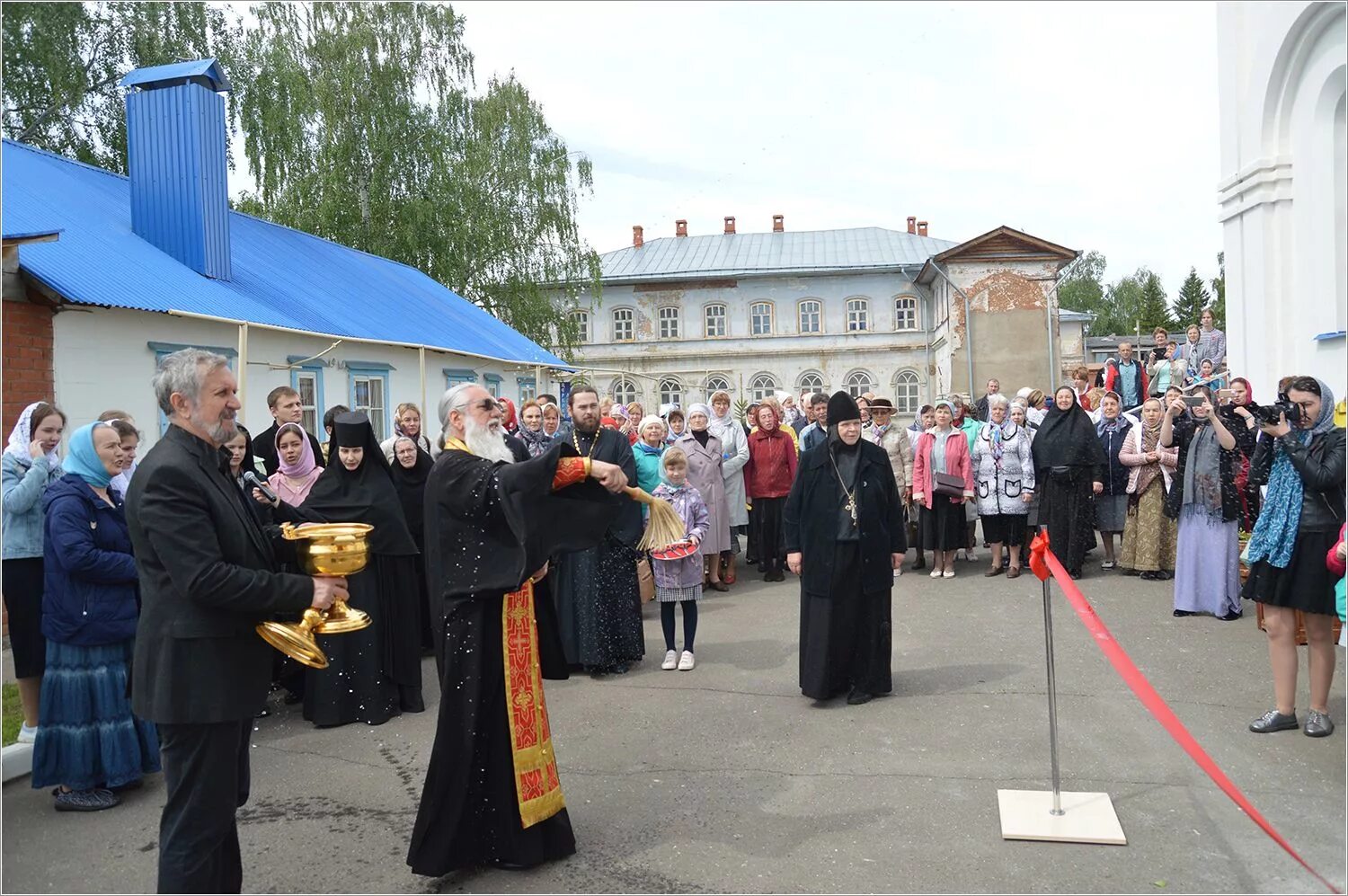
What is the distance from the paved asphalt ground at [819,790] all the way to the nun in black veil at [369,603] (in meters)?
0.19

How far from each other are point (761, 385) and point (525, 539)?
40.5 m

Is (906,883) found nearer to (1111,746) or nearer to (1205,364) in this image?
(1111,746)

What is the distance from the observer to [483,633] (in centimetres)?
427

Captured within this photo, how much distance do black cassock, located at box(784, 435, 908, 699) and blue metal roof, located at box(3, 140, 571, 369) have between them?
779 cm

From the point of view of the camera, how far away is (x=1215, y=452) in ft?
28.3

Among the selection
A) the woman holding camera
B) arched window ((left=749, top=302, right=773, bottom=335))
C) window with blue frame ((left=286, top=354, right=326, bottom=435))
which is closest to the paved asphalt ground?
the woman holding camera

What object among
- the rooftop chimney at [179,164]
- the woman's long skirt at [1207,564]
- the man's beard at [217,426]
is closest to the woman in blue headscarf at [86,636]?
the man's beard at [217,426]

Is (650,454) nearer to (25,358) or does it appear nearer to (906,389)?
(25,358)

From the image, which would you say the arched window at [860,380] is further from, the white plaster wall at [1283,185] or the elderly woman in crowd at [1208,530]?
the elderly woman in crowd at [1208,530]

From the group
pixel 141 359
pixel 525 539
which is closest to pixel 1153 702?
pixel 525 539

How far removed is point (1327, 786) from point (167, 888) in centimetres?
508

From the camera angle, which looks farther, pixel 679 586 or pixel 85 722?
pixel 679 586

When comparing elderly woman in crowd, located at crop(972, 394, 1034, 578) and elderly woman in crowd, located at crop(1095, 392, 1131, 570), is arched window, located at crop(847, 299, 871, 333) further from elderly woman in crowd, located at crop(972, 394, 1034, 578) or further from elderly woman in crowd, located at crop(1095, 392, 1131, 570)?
elderly woman in crowd, located at crop(972, 394, 1034, 578)

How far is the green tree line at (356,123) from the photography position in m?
24.0
